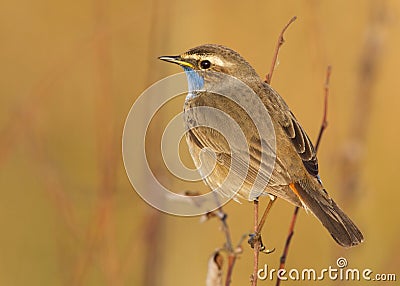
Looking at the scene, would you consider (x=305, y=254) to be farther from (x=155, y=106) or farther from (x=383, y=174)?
(x=155, y=106)

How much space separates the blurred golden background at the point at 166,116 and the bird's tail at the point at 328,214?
4.44 feet

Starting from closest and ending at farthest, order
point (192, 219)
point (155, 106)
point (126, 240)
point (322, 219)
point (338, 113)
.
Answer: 1. point (322, 219)
2. point (155, 106)
3. point (192, 219)
4. point (126, 240)
5. point (338, 113)

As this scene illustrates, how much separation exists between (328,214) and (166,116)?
7.72 feet

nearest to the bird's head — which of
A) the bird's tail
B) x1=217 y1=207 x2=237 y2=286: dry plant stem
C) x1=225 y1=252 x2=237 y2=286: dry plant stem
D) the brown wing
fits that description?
the brown wing

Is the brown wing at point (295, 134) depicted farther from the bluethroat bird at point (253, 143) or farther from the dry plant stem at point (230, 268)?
the dry plant stem at point (230, 268)

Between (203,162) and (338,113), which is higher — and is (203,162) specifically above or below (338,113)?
below

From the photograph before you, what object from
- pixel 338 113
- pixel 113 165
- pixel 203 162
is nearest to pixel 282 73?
pixel 338 113

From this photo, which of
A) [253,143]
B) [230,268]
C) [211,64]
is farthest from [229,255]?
[211,64]

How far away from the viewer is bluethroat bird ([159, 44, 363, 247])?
13.1 ft

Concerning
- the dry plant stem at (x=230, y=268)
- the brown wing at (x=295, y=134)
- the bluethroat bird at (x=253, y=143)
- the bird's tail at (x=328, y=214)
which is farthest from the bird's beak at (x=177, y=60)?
the dry plant stem at (x=230, y=268)

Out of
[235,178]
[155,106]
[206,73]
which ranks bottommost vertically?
[235,178]

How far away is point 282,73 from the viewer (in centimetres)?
700

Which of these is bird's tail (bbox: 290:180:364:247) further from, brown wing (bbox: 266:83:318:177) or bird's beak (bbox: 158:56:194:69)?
bird's beak (bbox: 158:56:194:69)

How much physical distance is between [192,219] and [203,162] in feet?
5.73
